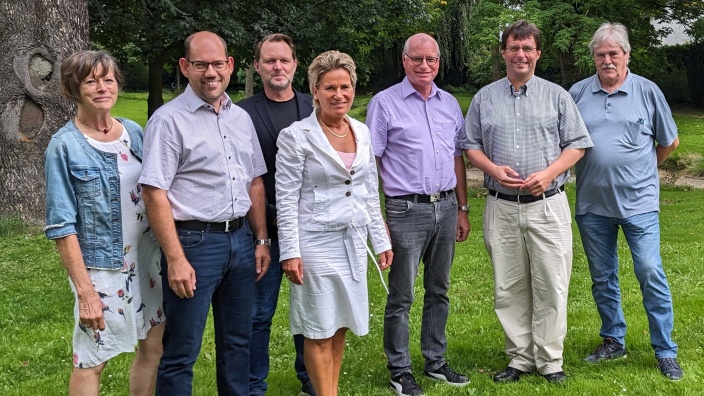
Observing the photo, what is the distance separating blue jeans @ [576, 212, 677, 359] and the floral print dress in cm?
296

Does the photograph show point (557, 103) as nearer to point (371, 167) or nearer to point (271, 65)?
point (371, 167)

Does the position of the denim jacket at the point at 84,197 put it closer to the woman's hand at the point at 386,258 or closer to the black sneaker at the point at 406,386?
the woman's hand at the point at 386,258

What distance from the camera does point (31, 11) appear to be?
862 cm

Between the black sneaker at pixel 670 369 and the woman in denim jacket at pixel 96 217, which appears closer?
the woman in denim jacket at pixel 96 217

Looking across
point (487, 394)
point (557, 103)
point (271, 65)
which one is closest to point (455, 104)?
point (557, 103)

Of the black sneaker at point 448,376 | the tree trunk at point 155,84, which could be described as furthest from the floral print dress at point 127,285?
the tree trunk at point 155,84

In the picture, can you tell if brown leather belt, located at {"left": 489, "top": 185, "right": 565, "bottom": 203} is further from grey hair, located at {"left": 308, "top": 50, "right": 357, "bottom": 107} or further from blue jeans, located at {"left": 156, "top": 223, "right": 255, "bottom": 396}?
blue jeans, located at {"left": 156, "top": 223, "right": 255, "bottom": 396}

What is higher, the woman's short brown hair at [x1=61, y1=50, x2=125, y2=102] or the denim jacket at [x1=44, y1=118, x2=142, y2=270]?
the woman's short brown hair at [x1=61, y1=50, x2=125, y2=102]

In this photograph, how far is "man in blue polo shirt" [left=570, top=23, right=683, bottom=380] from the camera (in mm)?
4465

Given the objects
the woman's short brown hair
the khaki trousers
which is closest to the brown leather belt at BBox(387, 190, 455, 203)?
the khaki trousers

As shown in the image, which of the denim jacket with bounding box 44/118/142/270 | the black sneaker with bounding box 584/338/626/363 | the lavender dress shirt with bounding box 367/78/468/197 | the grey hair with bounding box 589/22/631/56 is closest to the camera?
the denim jacket with bounding box 44/118/142/270

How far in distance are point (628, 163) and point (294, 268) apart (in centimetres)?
236

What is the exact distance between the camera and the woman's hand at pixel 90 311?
3.07 metres

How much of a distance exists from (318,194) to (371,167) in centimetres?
41
